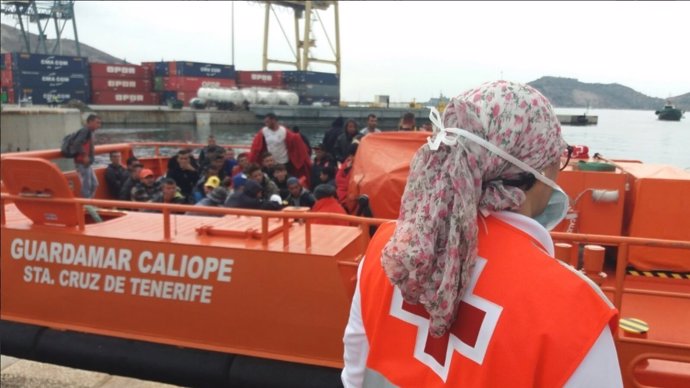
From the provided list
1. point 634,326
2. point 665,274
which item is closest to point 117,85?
point 665,274

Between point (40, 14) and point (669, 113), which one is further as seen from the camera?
point (40, 14)

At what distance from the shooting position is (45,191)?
4000 millimetres

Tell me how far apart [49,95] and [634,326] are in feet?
196

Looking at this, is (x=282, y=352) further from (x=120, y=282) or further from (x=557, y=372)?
(x=557, y=372)

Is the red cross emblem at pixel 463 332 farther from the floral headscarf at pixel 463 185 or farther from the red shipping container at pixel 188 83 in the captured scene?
the red shipping container at pixel 188 83

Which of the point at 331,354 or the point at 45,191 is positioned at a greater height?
the point at 45,191

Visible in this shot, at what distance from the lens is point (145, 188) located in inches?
243

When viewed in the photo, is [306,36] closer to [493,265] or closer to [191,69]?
[191,69]

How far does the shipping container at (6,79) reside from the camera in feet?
175

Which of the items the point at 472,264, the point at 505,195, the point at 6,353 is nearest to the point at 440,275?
the point at 472,264

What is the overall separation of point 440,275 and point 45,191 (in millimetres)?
3785

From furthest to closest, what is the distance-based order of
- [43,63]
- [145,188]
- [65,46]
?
[65,46]
[43,63]
[145,188]

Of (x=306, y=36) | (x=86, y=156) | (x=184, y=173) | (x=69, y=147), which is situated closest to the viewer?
(x=69, y=147)

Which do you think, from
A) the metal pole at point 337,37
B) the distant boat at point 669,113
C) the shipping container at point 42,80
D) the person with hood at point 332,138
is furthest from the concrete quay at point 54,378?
the shipping container at point 42,80
